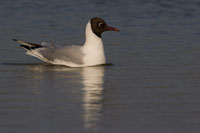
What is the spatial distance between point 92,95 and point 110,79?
62.7 inches

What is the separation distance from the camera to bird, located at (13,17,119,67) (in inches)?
478

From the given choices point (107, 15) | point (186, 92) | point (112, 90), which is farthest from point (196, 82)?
point (107, 15)

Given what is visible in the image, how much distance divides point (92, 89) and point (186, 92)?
143cm

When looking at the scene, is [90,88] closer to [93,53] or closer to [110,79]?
[110,79]

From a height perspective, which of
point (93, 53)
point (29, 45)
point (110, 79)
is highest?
point (29, 45)

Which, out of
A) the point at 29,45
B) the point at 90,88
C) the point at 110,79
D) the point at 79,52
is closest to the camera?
the point at 90,88

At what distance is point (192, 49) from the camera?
13.5 meters

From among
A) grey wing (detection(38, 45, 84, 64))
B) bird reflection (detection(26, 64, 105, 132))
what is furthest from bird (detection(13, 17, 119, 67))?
bird reflection (detection(26, 64, 105, 132))

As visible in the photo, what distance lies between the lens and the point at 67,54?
12.3 meters

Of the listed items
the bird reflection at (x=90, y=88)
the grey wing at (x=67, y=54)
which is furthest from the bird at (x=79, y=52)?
the bird reflection at (x=90, y=88)

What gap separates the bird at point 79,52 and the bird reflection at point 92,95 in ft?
0.97

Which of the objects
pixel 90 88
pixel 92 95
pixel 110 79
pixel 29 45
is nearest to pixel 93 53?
pixel 29 45

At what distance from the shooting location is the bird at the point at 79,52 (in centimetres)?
1215

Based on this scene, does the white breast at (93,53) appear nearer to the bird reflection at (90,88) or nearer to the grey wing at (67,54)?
the grey wing at (67,54)
